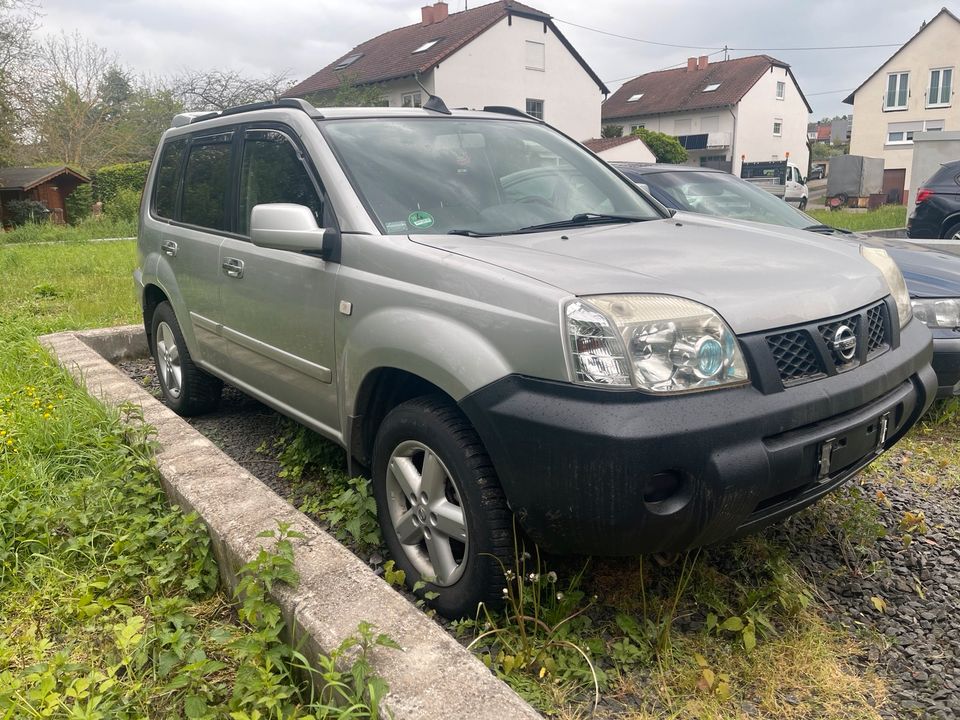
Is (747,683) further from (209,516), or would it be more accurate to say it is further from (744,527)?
(209,516)

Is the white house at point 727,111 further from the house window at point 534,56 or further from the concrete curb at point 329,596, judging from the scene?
the concrete curb at point 329,596

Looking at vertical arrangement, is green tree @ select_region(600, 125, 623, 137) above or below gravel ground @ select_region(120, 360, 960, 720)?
above

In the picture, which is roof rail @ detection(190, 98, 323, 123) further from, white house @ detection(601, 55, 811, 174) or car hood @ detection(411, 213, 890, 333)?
white house @ detection(601, 55, 811, 174)

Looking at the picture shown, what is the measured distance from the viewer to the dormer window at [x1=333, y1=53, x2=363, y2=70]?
124 feet

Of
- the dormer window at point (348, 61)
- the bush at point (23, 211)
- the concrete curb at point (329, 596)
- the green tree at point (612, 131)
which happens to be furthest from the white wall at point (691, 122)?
the concrete curb at point (329, 596)

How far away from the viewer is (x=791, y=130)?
50188 mm

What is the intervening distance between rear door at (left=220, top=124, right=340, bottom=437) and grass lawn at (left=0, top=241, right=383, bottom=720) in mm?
625

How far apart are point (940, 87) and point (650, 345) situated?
47.8 meters

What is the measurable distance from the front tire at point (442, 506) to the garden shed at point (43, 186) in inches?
1057

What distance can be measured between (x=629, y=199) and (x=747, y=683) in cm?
219

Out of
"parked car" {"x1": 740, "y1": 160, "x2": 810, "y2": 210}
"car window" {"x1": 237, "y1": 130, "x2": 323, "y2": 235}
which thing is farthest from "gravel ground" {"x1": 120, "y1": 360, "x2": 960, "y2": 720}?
"parked car" {"x1": 740, "y1": 160, "x2": 810, "y2": 210}

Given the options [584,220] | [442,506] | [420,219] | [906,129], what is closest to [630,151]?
[906,129]

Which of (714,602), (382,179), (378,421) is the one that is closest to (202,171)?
(382,179)

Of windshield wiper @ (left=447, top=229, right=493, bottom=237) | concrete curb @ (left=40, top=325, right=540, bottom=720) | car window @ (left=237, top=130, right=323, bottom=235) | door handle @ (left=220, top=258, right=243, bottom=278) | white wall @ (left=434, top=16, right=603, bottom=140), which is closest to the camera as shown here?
concrete curb @ (left=40, top=325, right=540, bottom=720)
